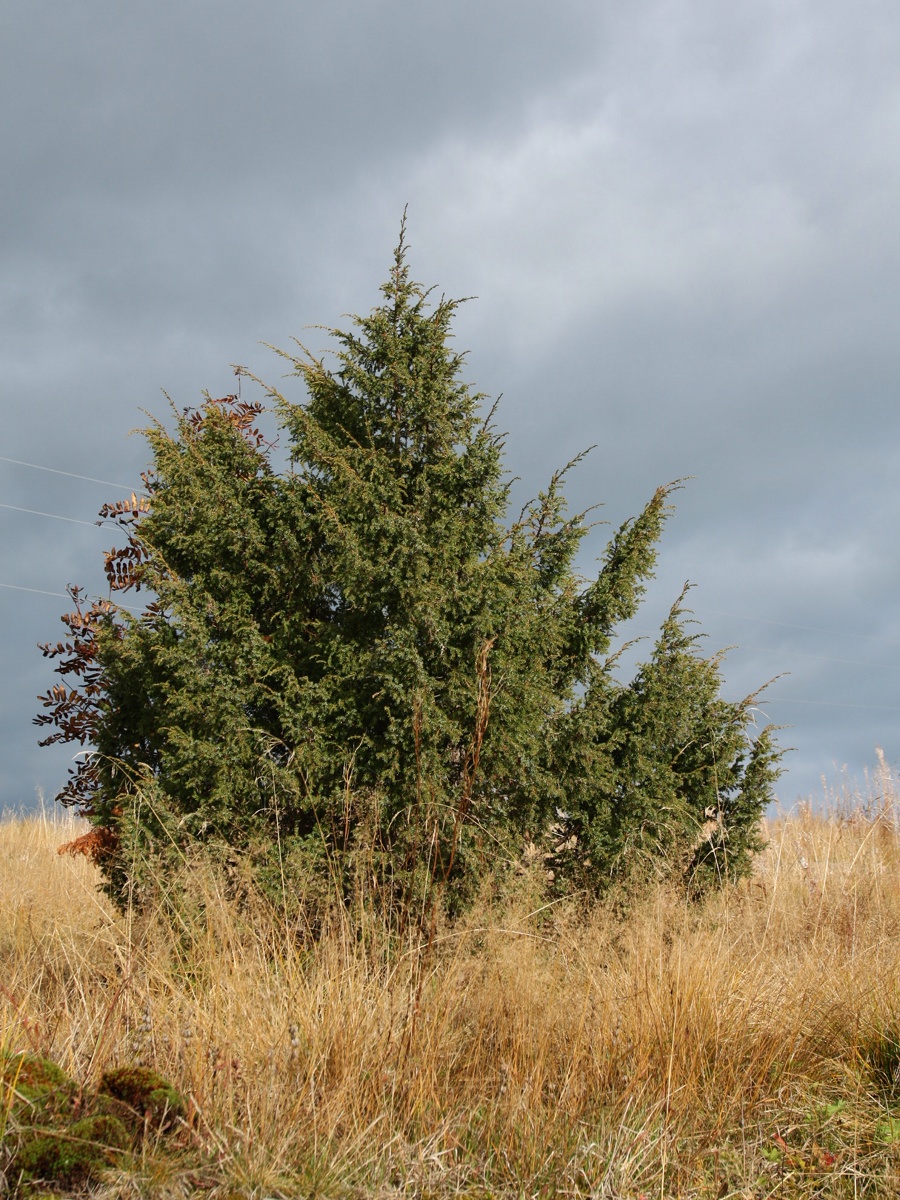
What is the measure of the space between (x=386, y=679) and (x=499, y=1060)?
7.73ft

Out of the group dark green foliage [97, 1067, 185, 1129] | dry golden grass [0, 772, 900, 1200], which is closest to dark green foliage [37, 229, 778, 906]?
dry golden grass [0, 772, 900, 1200]

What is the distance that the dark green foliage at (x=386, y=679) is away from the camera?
5980 millimetres

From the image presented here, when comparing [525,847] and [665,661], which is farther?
[665,661]

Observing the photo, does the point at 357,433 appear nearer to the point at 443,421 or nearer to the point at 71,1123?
the point at 443,421

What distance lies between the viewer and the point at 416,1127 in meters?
3.50

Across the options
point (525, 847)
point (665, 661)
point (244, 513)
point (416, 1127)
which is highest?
point (244, 513)

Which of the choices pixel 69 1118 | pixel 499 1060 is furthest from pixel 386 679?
pixel 69 1118

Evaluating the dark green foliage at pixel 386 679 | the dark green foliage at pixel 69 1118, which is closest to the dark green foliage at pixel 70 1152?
the dark green foliage at pixel 69 1118

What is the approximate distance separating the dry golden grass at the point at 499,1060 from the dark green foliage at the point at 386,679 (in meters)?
0.69

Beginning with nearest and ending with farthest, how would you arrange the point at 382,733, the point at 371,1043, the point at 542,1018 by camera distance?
the point at 371,1043, the point at 542,1018, the point at 382,733

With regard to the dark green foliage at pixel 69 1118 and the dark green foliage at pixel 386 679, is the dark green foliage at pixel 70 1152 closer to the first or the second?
the dark green foliage at pixel 69 1118

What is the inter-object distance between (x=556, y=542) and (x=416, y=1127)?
446 cm

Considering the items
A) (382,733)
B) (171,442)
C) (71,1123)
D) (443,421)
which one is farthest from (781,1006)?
(171,442)

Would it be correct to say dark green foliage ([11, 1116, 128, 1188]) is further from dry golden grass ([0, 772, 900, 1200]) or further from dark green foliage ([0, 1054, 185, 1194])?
dry golden grass ([0, 772, 900, 1200])
